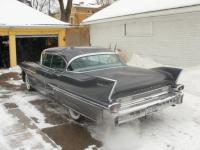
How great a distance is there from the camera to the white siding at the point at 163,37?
10.4 metres

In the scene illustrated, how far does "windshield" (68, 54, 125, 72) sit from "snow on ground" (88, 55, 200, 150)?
137cm

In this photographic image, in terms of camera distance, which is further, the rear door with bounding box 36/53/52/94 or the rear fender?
the rear door with bounding box 36/53/52/94

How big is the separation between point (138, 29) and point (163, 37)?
1.84 metres

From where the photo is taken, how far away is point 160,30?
11859 millimetres

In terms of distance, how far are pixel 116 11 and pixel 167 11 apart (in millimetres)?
4555

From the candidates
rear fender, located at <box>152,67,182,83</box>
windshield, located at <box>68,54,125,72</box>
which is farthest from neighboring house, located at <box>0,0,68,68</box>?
rear fender, located at <box>152,67,182,83</box>

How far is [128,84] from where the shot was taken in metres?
5.02

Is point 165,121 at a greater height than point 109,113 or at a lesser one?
lesser

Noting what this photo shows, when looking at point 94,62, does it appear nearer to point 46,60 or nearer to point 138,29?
point 46,60

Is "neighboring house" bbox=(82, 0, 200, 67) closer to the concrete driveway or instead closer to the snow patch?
the snow patch

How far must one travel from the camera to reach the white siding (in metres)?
10.4

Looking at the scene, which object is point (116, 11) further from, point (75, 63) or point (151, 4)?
point (75, 63)

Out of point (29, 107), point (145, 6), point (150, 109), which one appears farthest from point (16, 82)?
point (150, 109)

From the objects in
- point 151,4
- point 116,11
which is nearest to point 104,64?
point 151,4
